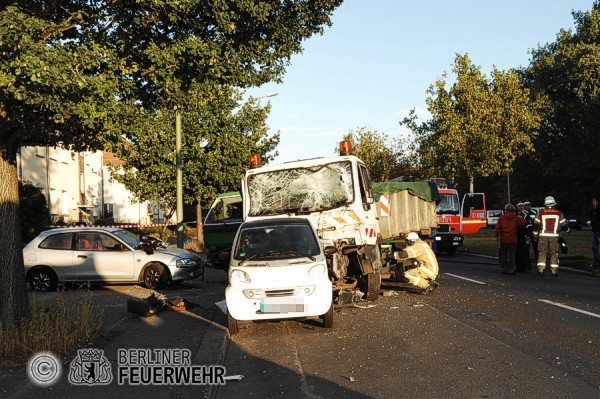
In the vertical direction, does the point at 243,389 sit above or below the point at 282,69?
below

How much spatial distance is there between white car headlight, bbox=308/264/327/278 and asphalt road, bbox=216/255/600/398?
33.8 inches

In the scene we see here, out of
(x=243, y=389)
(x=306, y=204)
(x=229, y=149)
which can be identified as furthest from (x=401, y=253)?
(x=229, y=149)

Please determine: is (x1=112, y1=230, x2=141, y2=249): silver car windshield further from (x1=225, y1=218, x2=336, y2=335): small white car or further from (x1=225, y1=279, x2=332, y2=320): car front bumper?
(x1=225, y1=279, x2=332, y2=320): car front bumper

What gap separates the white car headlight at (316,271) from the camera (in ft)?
33.2

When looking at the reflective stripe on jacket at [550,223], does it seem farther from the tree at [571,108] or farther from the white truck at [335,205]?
the tree at [571,108]

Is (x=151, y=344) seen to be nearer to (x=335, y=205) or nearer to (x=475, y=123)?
(x=335, y=205)

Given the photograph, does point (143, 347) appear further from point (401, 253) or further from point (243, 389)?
point (401, 253)

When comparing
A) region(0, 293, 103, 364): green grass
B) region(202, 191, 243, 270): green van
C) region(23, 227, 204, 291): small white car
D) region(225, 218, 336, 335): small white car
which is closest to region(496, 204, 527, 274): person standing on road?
region(202, 191, 243, 270): green van

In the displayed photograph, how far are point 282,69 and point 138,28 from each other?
97.7 inches

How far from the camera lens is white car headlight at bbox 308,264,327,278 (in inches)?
399

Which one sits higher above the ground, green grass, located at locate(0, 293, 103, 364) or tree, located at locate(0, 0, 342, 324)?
tree, located at locate(0, 0, 342, 324)

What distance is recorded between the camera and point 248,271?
397 inches

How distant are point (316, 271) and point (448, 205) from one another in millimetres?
19237

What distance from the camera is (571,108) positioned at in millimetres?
53375
